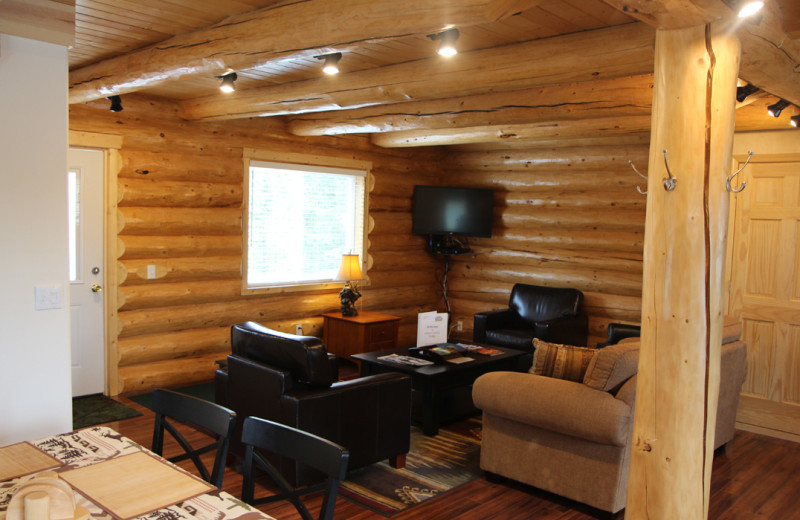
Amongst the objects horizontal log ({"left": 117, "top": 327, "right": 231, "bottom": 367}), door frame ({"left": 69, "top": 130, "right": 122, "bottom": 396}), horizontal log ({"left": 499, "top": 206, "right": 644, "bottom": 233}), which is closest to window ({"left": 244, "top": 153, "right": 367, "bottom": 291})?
horizontal log ({"left": 117, "top": 327, "right": 231, "bottom": 367})

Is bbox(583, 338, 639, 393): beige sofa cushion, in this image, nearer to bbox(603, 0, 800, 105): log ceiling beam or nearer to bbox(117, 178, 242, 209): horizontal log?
bbox(603, 0, 800, 105): log ceiling beam

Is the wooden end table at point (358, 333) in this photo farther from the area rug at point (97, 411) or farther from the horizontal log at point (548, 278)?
the area rug at point (97, 411)

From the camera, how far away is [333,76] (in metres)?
4.69

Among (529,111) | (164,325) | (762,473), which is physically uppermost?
(529,111)

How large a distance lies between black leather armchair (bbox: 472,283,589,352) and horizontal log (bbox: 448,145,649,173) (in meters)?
1.40

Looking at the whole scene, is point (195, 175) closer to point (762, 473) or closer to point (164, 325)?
point (164, 325)

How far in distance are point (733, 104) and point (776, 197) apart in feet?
10.4

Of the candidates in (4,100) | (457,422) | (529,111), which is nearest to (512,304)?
(457,422)

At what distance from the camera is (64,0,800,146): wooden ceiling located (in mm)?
2840

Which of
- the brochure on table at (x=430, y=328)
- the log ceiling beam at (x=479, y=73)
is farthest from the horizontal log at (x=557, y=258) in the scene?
the log ceiling beam at (x=479, y=73)

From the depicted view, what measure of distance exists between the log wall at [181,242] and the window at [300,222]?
0.18 metres

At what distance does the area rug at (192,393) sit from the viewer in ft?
18.1

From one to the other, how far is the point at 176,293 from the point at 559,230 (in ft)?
13.9

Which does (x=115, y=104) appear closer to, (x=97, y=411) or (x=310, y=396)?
(x=97, y=411)
